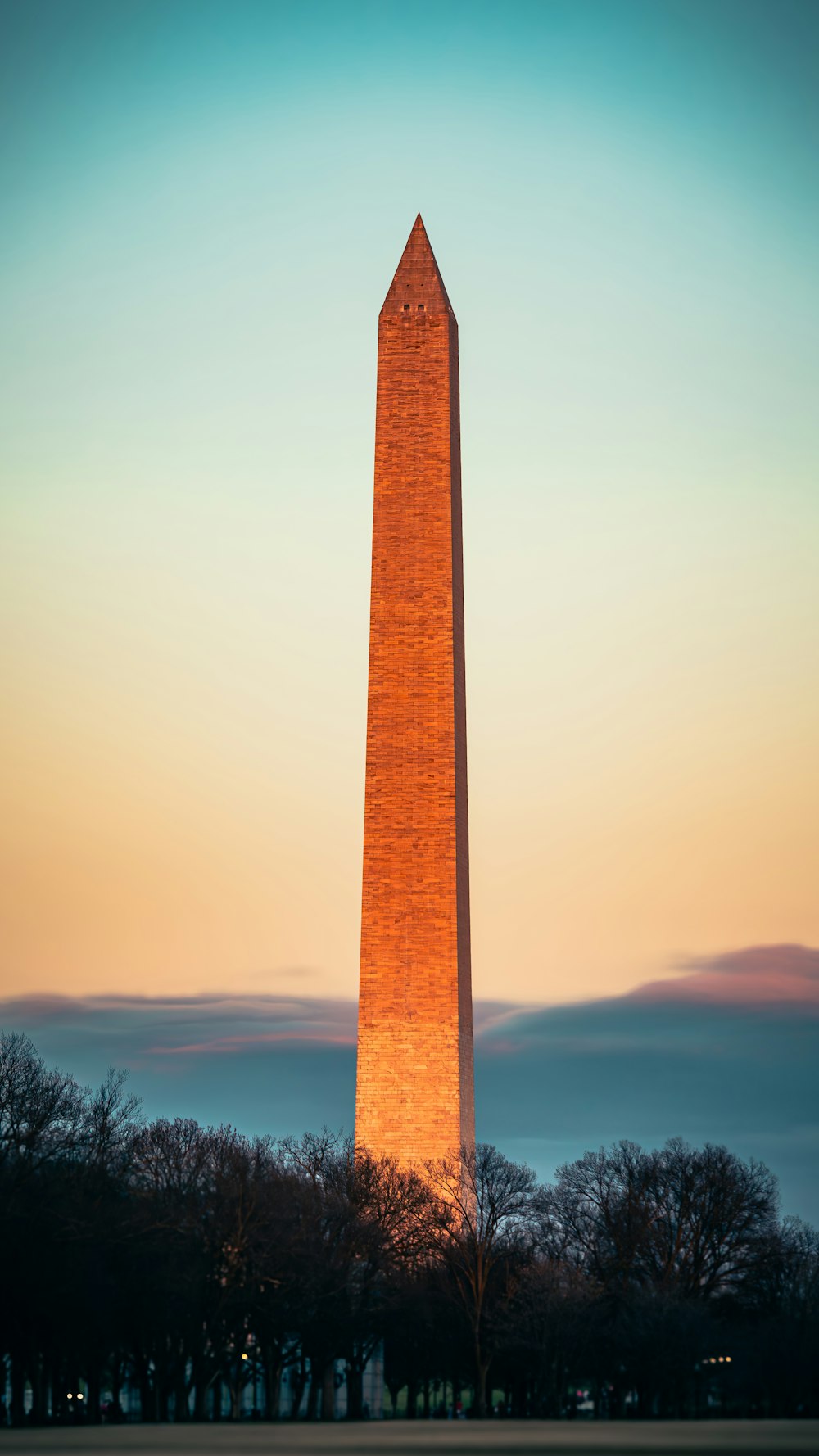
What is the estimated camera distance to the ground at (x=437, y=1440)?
27.5m

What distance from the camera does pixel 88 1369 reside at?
154ft

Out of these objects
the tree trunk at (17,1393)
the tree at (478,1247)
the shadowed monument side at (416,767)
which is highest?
the shadowed monument side at (416,767)

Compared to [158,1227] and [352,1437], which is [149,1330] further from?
[352,1437]

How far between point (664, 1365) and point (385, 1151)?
9.72 m

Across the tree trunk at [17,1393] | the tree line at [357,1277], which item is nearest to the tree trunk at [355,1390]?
the tree line at [357,1277]

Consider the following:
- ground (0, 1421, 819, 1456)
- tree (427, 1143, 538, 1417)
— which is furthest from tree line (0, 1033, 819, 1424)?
ground (0, 1421, 819, 1456)

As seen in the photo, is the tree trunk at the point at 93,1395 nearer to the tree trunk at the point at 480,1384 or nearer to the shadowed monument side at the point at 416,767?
the shadowed monument side at the point at 416,767

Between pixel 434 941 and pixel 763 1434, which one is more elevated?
pixel 434 941

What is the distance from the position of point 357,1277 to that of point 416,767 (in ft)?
49.8

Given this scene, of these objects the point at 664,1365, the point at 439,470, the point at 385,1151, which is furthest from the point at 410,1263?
the point at 439,470

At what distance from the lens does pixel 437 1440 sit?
32.2 metres

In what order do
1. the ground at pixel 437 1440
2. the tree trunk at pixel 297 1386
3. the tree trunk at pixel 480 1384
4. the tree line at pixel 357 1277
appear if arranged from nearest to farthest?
the ground at pixel 437 1440
the tree line at pixel 357 1277
the tree trunk at pixel 297 1386
the tree trunk at pixel 480 1384

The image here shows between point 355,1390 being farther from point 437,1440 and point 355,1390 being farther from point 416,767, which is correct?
point 437,1440

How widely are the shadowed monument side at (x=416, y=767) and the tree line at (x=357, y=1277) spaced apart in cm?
204
